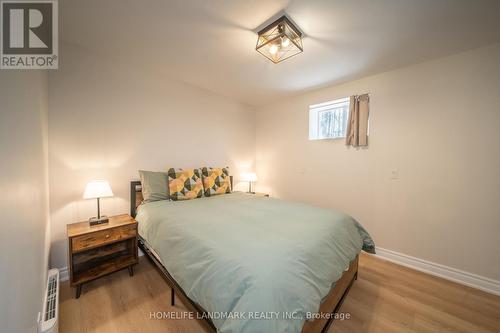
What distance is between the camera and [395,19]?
1532 mm

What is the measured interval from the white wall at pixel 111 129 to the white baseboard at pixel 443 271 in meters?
2.97

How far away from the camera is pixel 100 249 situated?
1.98 meters

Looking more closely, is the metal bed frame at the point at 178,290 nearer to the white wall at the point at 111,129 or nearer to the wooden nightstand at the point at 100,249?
the white wall at the point at 111,129

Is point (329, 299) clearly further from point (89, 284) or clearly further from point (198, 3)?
point (198, 3)

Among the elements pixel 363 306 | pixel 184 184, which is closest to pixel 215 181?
pixel 184 184

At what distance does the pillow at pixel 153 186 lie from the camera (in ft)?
7.43

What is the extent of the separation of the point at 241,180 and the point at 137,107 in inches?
85.4

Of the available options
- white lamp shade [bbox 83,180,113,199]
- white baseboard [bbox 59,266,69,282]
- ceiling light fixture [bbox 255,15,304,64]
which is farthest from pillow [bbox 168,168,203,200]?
ceiling light fixture [bbox 255,15,304,64]

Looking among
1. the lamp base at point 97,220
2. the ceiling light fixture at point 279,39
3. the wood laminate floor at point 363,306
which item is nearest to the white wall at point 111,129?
the lamp base at point 97,220

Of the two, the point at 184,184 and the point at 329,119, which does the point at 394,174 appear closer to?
the point at 329,119

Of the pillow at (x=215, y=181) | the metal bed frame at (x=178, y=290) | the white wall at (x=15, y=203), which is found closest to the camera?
the white wall at (x=15, y=203)

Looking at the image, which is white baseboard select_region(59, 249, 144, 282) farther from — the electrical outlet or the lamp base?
the electrical outlet

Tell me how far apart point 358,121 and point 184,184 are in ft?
8.40

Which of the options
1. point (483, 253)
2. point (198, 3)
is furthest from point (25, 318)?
point (483, 253)
